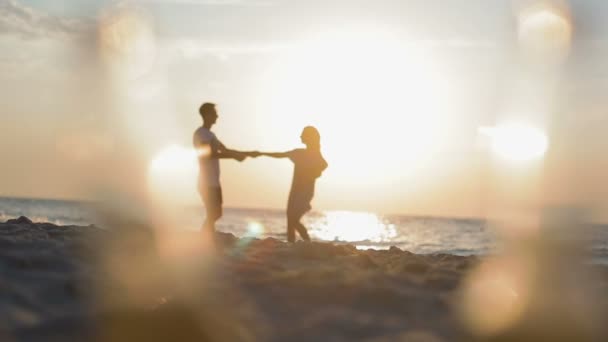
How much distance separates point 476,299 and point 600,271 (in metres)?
2.88

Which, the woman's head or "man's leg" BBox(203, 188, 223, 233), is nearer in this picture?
"man's leg" BBox(203, 188, 223, 233)

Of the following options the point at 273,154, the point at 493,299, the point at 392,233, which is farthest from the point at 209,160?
the point at 392,233

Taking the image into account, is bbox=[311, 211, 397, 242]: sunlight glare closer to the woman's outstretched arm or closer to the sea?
the sea

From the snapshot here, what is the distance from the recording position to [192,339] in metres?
3.74

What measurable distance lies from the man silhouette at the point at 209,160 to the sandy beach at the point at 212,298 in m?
2.48

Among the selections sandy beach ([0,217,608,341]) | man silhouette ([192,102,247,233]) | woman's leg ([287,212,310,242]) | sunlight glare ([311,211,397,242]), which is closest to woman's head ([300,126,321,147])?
woman's leg ([287,212,310,242])

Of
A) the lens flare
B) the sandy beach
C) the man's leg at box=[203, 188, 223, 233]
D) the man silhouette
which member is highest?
the man silhouette

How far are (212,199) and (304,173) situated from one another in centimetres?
159

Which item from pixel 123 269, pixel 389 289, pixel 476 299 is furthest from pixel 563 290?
pixel 123 269

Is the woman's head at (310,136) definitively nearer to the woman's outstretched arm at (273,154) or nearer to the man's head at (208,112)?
the woman's outstretched arm at (273,154)

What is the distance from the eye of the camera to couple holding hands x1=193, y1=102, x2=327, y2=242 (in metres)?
9.01

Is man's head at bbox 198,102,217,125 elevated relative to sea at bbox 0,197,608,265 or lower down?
elevated

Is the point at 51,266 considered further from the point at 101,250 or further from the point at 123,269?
the point at 101,250


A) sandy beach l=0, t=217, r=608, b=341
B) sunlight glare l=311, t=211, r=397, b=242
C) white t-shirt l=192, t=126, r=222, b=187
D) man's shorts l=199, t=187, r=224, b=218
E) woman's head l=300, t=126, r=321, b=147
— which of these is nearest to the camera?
sandy beach l=0, t=217, r=608, b=341
